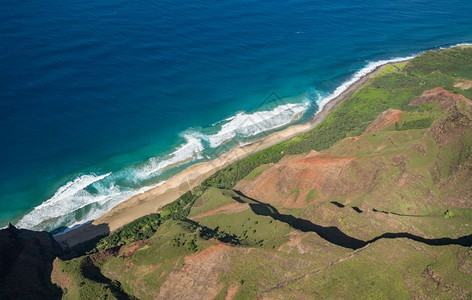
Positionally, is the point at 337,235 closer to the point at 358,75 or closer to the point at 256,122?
the point at 256,122

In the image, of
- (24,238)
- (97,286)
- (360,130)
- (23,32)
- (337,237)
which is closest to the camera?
(97,286)

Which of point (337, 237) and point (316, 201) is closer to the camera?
point (337, 237)

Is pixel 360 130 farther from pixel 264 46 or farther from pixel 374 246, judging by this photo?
pixel 264 46

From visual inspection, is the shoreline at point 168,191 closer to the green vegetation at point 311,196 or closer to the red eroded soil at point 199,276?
the green vegetation at point 311,196

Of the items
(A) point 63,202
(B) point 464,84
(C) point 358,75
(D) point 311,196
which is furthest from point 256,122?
(B) point 464,84

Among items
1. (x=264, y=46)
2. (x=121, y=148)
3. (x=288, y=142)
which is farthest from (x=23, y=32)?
(x=288, y=142)

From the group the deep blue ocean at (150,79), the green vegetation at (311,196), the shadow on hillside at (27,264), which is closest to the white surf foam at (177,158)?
the deep blue ocean at (150,79)
